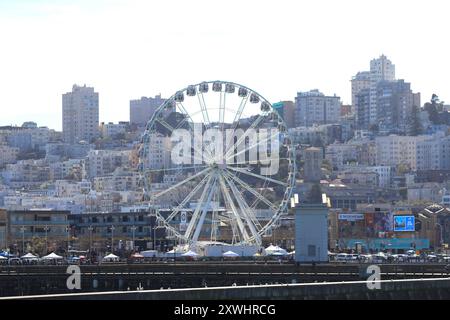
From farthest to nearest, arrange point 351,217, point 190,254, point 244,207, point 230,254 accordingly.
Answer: point 351,217 < point 244,207 < point 190,254 < point 230,254

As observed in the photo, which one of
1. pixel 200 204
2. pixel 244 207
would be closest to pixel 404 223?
pixel 200 204

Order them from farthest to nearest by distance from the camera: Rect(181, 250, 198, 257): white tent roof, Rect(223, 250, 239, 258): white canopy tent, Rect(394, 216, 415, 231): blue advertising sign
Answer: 1. Rect(394, 216, 415, 231): blue advertising sign
2. Rect(181, 250, 198, 257): white tent roof
3. Rect(223, 250, 239, 258): white canopy tent

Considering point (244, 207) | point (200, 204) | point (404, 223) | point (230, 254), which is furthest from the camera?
point (404, 223)

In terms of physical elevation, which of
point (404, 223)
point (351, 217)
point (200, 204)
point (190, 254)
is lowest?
point (190, 254)

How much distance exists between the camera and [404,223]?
148375 mm

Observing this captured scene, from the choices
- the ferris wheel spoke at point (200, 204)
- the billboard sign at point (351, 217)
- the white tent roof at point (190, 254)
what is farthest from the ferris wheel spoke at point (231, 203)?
the billboard sign at point (351, 217)

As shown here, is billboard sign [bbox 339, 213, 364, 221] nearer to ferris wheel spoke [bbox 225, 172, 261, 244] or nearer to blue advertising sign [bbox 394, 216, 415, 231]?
blue advertising sign [bbox 394, 216, 415, 231]

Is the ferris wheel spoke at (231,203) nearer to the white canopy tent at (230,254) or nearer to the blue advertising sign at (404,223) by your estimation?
the white canopy tent at (230,254)

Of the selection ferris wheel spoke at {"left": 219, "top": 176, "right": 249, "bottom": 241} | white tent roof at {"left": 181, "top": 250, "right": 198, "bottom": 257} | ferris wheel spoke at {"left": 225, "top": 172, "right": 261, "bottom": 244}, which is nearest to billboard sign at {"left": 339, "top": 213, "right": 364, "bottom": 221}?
ferris wheel spoke at {"left": 225, "top": 172, "right": 261, "bottom": 244}

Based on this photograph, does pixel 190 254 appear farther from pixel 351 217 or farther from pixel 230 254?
pixel 351 217

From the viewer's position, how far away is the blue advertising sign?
148125mm
